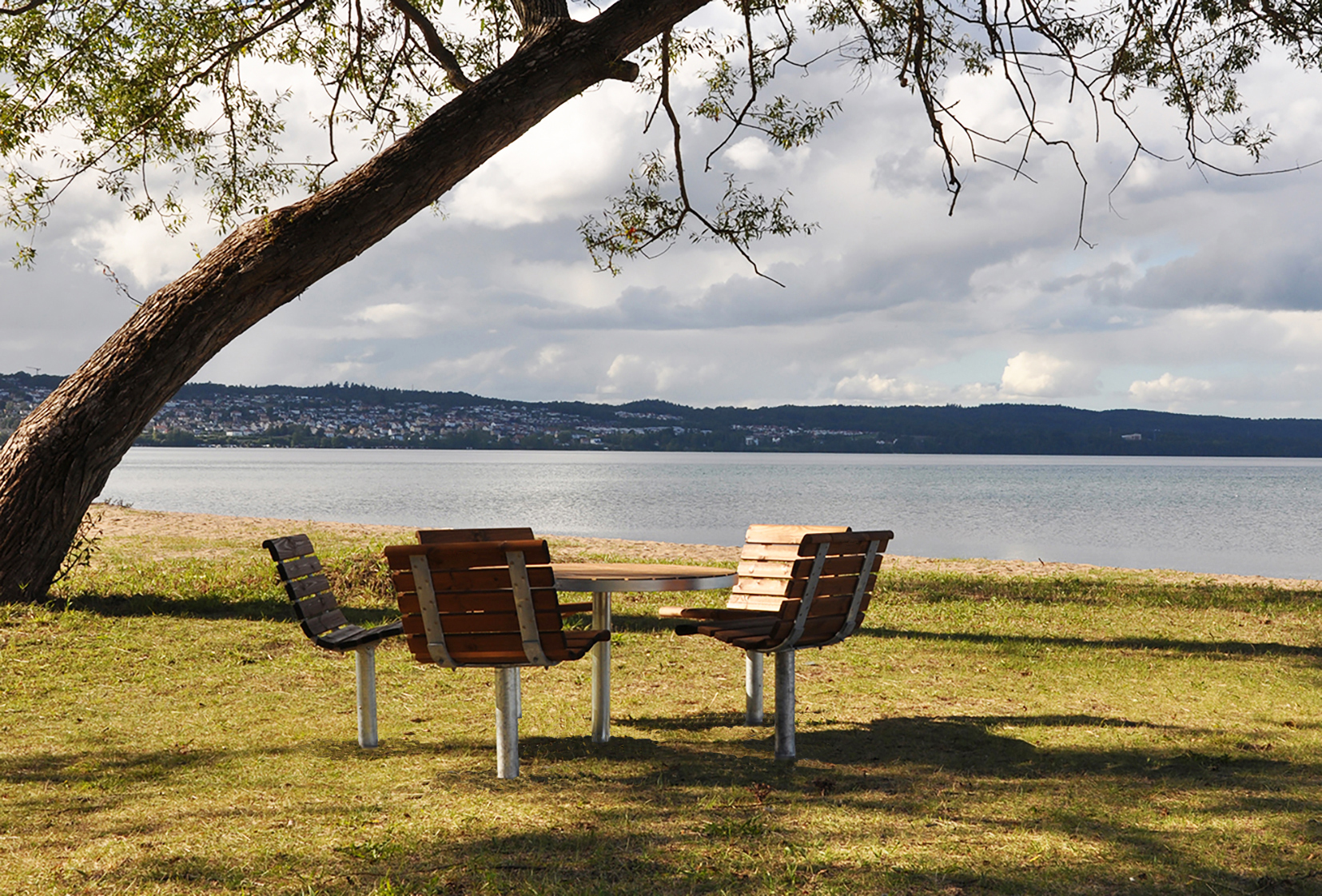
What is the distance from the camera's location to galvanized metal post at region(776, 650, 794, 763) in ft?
16.7

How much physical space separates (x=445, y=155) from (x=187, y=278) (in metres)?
2.47

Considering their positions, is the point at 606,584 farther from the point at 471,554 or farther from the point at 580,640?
the point at 471,554

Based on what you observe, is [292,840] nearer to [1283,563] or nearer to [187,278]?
[187,278]

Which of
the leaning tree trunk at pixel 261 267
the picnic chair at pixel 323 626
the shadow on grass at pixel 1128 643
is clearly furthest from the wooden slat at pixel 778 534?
the leaning tree trunk at pixel 261 267

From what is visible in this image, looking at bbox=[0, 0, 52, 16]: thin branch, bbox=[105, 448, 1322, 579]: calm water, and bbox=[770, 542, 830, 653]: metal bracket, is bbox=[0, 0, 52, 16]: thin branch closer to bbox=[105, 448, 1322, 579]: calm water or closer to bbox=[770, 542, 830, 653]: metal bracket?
bbox=[770, 542, 830, 653]: metal bracket

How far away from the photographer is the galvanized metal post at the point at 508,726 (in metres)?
4.73

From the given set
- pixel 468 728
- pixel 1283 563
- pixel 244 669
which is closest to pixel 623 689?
pixel 468 728

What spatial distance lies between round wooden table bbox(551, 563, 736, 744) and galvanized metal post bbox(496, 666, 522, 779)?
50 cm

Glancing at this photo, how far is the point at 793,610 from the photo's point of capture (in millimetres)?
4949

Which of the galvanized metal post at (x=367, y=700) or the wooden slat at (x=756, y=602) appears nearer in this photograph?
the galvanized metal post at (x=367, y=700)

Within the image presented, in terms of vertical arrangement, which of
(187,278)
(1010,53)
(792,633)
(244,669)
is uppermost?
(1010,53)

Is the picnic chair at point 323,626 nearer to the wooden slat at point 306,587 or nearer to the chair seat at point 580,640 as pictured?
the wooden slat at point 306,587

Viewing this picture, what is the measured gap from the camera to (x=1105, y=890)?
11.4 feet

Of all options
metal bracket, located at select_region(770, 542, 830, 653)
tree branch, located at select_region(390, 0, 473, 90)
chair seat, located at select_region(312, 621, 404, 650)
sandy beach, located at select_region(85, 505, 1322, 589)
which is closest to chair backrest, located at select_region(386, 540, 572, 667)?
chair seat, located at select_region(312, 621, 404, 650)
